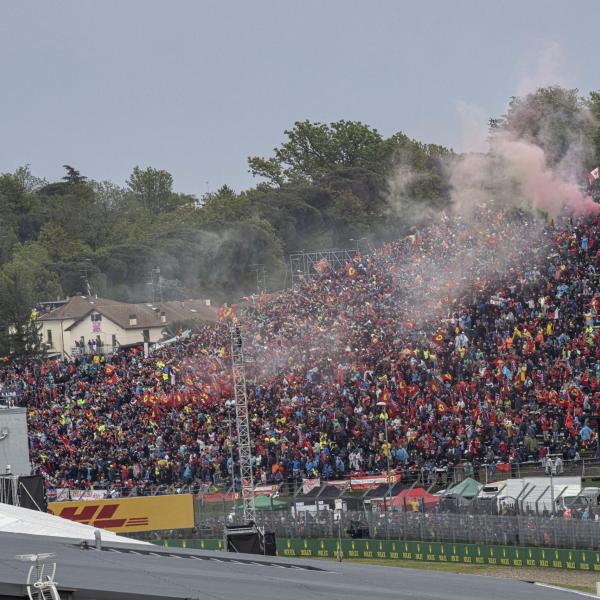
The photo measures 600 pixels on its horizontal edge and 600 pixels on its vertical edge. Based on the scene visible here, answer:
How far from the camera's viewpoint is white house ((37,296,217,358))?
330 ft

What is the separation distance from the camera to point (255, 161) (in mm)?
137750

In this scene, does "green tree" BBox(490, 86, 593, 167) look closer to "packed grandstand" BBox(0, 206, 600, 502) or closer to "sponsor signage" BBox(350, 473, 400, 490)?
"packed grandstand" BBox(0, 206, 600, 502)

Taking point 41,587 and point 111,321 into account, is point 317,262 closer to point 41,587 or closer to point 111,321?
point 111,321

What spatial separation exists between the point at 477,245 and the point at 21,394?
24.8m

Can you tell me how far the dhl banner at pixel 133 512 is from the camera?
44781 millimetres

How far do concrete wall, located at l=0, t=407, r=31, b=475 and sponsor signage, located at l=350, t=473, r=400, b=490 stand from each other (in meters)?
12.0

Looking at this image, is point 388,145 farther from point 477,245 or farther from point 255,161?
point 477,245

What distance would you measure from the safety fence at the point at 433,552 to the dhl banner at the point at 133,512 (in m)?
0.79

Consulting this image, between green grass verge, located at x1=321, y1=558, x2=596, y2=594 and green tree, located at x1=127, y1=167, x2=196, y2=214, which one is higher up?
green tree, located at x1=127, y1=167, x2=196, y2=214

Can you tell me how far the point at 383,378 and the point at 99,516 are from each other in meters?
11.3

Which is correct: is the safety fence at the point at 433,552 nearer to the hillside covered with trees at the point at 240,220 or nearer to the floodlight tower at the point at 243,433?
the floodlight tower at the point at 243,433

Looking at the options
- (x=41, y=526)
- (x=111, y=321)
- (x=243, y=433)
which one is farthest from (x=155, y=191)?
(x=41, y=526)

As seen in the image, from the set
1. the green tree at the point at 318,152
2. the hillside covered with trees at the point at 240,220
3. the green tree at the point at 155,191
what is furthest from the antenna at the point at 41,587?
the green tree at the point at 155,191

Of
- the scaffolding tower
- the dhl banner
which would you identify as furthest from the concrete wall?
the scaffolding tower
